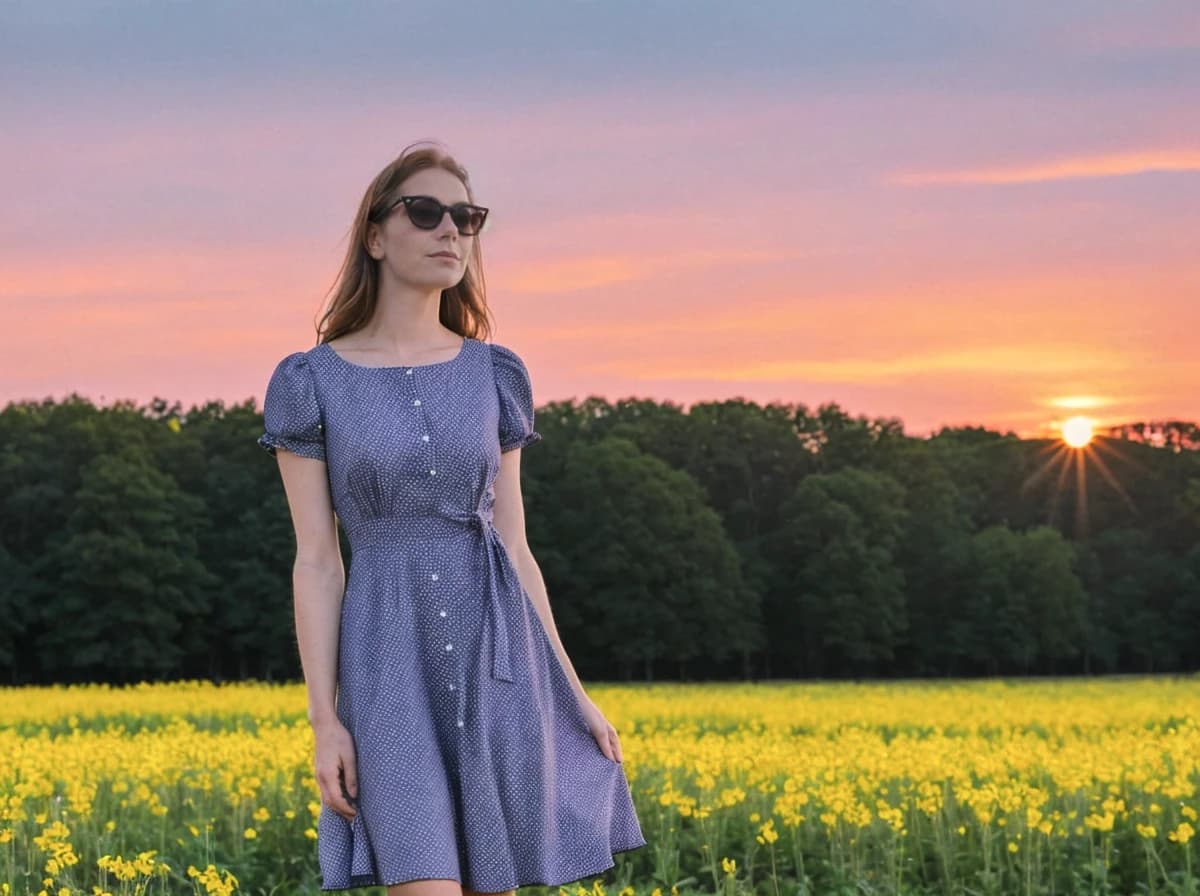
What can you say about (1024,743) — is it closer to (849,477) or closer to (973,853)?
(973,853)

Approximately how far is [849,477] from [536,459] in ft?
39.6

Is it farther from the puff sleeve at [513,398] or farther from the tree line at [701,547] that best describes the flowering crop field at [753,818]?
the tree line at [701,547]

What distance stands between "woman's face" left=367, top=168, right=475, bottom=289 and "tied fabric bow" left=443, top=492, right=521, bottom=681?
1.70 ft

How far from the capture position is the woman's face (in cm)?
390

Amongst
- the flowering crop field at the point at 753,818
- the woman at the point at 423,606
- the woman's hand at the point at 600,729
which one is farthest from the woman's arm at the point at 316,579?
the flowering crop field at the point at 753,818

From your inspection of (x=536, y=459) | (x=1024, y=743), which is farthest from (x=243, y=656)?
(x=1024, y=743)

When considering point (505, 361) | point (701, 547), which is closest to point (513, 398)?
point (505, 361)

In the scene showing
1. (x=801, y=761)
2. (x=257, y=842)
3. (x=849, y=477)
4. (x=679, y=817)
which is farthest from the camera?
(x=849, y=477)

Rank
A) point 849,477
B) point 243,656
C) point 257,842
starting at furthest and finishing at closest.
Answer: point 849,477
point 243,656
point 257,842

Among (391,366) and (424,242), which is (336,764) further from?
(424,242)

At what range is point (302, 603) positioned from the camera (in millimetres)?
3715

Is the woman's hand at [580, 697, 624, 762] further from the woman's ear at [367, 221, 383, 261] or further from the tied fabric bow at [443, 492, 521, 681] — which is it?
the woman's ear at [367, 221, 383, 261]

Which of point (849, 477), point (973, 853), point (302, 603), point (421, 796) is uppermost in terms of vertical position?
point (849, 477)

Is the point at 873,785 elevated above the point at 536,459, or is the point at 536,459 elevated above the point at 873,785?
the point at 536,459
